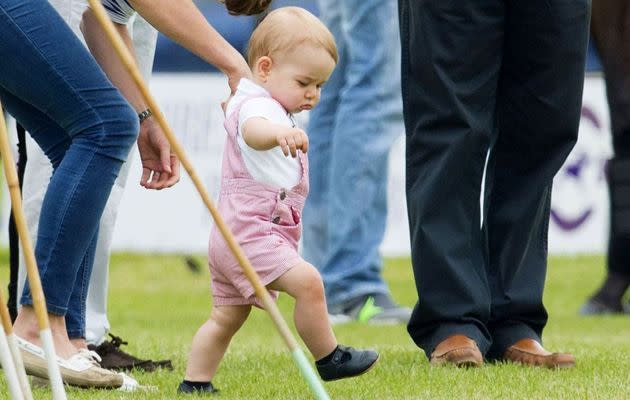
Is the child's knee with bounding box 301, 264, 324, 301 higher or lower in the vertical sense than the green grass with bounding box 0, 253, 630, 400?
higher

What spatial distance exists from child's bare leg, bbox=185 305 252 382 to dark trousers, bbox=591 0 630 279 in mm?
3987

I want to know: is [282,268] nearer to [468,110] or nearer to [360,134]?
[468,110]

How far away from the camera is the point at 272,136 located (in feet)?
12.1

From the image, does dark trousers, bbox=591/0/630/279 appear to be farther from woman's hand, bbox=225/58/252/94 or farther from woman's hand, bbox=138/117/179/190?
woman's hand, bbox=225/58/252/94

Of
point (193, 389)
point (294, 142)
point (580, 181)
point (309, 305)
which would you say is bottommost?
point (580, 181)

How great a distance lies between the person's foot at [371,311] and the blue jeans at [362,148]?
1.3 inches

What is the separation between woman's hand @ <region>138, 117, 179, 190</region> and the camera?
4.34m

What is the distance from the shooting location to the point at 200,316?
24.9 feet

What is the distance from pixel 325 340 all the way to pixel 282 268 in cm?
21

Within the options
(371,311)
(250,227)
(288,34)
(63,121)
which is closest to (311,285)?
(250,227)

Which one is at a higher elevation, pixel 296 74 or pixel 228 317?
pixel 296 74

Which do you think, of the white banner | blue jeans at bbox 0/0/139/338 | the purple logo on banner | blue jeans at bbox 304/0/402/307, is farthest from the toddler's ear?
the purple logo on banner

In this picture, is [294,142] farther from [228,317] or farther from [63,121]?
[63,121]

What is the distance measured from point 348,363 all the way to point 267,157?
528 mm
